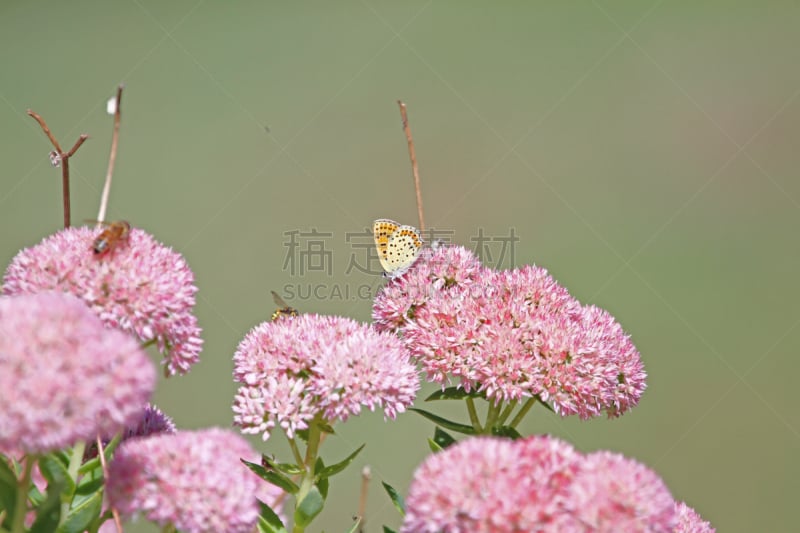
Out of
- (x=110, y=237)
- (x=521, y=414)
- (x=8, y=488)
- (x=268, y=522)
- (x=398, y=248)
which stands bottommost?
(x=8, y=488)

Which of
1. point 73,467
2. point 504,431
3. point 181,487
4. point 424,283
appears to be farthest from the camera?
point 424,283

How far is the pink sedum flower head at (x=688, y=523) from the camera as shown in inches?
39.0

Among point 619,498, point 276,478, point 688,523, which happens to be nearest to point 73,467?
point 276,478

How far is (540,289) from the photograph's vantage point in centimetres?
127

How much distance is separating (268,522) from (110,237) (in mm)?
399

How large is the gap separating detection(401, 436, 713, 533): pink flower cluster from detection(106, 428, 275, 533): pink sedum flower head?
17 centimetres

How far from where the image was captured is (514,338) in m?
1.16

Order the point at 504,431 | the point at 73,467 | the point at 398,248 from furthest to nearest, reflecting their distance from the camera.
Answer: the point at 398,248 → the point at 504,431 → the point at 73,467

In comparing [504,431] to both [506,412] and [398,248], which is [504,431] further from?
[398,248]

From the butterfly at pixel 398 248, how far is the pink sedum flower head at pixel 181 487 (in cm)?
66

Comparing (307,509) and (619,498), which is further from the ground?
(619,498)

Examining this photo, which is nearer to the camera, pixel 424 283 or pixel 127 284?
pixel 127 284

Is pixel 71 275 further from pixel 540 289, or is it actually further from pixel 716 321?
pixel 716 321

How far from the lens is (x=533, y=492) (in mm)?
755
